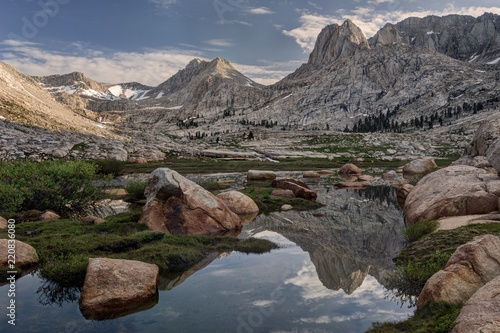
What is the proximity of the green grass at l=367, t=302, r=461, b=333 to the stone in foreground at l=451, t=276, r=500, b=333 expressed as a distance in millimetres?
511

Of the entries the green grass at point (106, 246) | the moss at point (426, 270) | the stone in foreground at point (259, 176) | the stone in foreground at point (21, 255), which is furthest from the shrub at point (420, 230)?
the stone in foreground at point (259, 176)

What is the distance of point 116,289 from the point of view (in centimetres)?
1477

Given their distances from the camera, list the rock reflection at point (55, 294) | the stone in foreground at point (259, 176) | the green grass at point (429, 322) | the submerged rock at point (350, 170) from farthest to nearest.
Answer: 1. the submerged rock at point (350, 170)
2. the stone in foreground at point (259, 176)
3. the rock reflection at point (55, 294)
4. the green grass at point (429, 322)

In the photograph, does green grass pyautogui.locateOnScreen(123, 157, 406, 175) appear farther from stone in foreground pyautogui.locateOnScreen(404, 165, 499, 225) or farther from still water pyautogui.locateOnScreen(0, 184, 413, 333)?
still water pyautogui.locateOnScreen(0, 184, 413, 333)

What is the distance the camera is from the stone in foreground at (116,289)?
14.1 m

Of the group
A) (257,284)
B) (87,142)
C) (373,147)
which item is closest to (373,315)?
(257,284)

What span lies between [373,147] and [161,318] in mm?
135606

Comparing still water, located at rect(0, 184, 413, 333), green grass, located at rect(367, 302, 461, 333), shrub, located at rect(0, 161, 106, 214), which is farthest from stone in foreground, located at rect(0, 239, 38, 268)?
green grass, located at rect(367, 302, 461, 333)

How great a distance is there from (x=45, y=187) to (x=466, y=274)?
103ft

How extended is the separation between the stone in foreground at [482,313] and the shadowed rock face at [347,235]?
7026mm

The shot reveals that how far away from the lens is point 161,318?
13.7 m

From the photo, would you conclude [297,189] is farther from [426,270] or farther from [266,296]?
[266,296]

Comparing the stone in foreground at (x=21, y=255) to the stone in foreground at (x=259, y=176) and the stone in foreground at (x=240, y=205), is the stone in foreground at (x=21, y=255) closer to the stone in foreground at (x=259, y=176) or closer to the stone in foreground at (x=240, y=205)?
the stone in foreground at (x=240, y=205)

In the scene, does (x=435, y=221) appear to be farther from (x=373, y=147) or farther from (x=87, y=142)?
(x=373, y=147)
